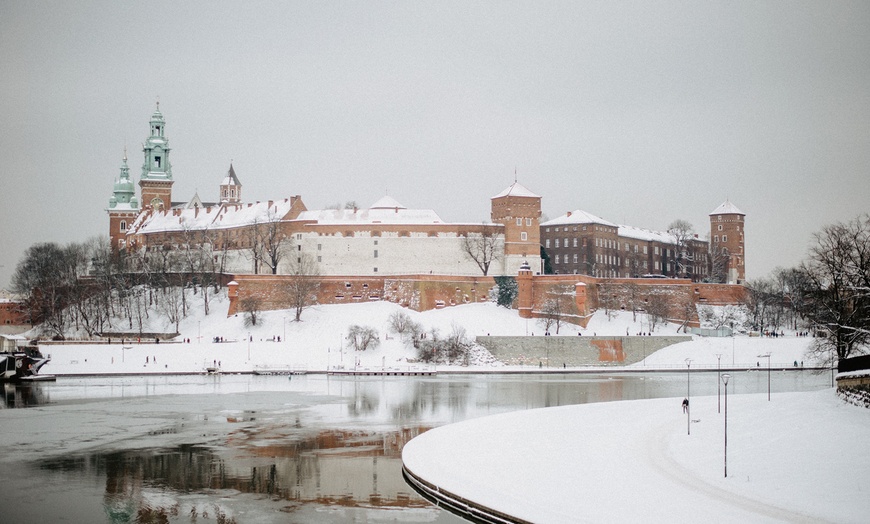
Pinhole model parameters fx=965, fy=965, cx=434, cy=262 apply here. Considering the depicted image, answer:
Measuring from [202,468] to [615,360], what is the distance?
34.3 metres

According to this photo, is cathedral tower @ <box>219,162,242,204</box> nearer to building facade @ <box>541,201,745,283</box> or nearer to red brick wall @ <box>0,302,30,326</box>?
red brick wall @ <box>0,302,30,326</box>

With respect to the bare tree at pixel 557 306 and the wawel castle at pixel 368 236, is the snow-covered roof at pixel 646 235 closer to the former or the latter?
the wawel castle at pixel 368 236

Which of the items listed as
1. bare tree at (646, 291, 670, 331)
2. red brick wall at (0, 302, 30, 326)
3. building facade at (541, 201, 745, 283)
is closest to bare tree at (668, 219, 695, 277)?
building facade at (541, 201, 745, 283)

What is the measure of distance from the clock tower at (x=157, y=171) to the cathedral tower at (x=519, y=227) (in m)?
27.2

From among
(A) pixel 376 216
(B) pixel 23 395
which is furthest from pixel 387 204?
(B) pixel 23 395

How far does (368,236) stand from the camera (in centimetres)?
6231

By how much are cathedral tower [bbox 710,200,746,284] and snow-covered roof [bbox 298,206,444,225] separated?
2516 cm

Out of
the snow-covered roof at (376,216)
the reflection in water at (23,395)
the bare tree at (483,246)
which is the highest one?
the snow-covered roof at (376,216)

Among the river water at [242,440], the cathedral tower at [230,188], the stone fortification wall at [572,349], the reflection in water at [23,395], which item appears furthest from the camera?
the cathedral tower at [230,188]

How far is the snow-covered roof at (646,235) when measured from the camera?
2946 inches

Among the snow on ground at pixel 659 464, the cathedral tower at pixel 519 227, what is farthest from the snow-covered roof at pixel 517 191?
the snow on ground at pixel 659 464

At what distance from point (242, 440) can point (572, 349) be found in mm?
29891

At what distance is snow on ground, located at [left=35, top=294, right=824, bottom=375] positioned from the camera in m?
48.5

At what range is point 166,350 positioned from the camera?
49781mm
